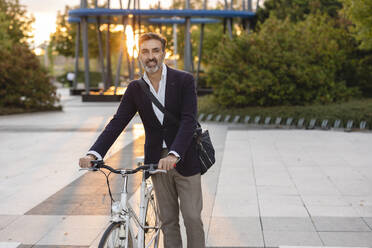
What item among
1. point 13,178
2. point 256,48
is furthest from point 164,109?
point 256,48

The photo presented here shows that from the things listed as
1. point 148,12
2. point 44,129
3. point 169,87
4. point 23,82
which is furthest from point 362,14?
point 23,82

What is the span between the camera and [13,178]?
333 inches

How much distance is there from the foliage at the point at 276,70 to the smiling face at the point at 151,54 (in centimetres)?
1372

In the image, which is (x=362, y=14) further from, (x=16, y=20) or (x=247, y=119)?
(x=16, y=20)

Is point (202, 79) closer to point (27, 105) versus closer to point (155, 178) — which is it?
point (27, 105)

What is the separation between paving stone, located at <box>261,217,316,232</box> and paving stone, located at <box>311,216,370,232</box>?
0.09 meters

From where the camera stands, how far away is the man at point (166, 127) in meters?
3.39

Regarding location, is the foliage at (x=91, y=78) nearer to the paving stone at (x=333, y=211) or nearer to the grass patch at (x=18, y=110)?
the grass patch at (x=18, y=110)

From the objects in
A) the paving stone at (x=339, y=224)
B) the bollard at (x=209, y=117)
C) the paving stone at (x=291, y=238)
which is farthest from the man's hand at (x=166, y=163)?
the bollard at (x=209, y=117)

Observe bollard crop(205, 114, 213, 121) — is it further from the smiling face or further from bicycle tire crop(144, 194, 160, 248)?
the smiling face

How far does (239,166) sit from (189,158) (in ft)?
18.8

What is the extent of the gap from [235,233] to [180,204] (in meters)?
1.78

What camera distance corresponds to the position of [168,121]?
351cm

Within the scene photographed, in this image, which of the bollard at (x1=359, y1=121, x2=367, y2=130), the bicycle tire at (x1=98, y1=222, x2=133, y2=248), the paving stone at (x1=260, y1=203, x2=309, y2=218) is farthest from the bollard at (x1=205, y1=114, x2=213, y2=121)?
the bicycle tire at (x1=98, y1=222, x2=133, y2=248)
